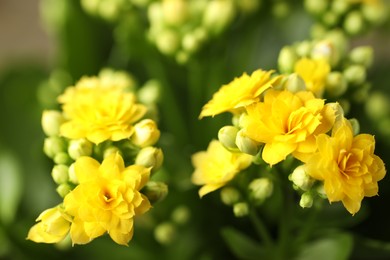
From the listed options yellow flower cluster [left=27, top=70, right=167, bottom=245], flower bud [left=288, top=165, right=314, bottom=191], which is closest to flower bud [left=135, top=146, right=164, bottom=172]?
yellow flower cluster [left=27, top=70, right=167, bottom=245]

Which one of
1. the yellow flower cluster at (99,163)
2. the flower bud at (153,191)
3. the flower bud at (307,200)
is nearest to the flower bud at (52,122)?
the yellow flower cluster at (99,163)

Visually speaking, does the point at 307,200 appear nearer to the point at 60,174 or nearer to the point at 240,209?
the point at 240,209

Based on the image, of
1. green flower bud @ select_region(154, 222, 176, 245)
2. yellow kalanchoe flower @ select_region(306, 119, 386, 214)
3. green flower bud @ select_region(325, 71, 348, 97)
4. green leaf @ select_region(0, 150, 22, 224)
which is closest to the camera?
yellow kalanchoe flower @ select_region(306, 119, 386, 214)

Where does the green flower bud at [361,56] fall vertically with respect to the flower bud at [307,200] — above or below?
above

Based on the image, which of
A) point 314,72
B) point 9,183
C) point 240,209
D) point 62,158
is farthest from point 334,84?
point 9,183

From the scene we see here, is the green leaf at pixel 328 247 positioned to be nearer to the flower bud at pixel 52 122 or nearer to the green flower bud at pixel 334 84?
the green flower bud at pixel 334 84

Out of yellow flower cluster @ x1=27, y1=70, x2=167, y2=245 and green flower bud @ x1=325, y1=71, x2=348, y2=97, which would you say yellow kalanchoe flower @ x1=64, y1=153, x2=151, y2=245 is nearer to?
yellow flower cluster @ x1=27, y1=70, x2=167, y2=245
